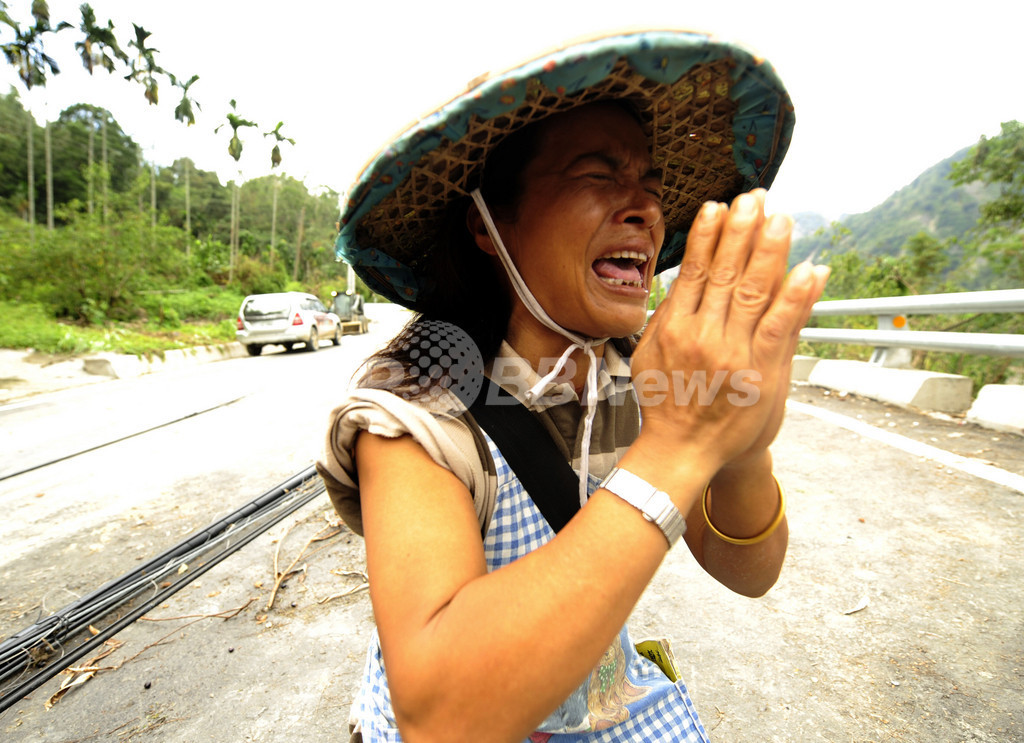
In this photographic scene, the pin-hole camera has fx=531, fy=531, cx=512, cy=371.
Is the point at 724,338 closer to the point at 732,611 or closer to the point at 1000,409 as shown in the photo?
the point at 732,611

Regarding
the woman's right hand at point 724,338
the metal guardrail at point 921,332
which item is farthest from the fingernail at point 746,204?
the metal guardrail at point 921,332

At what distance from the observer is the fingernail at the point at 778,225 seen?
697 millimetres

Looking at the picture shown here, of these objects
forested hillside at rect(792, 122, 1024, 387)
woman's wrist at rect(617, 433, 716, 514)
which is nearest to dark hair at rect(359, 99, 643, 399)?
woman's wrist at rect(617, 433, 716, 514)

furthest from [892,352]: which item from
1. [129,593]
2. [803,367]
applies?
[129,593]

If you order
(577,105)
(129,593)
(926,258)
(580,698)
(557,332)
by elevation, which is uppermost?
(926,258)

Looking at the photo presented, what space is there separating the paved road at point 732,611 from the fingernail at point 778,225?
1.37 m

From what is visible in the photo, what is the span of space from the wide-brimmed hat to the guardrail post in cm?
382

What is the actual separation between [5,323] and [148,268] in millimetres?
4303

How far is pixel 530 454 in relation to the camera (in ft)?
3.46

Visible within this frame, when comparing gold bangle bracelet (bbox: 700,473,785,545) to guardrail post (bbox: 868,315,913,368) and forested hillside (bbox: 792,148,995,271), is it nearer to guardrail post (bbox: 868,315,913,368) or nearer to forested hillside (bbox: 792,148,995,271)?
guardrail post (bbox: 868,315,913,368)

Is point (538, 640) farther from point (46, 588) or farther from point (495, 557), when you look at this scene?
point (46, 588)

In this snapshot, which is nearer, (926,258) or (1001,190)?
(1001,190)

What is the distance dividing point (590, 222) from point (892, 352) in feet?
15.0

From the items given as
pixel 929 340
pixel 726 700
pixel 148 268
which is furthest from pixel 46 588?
pixel 148 268
